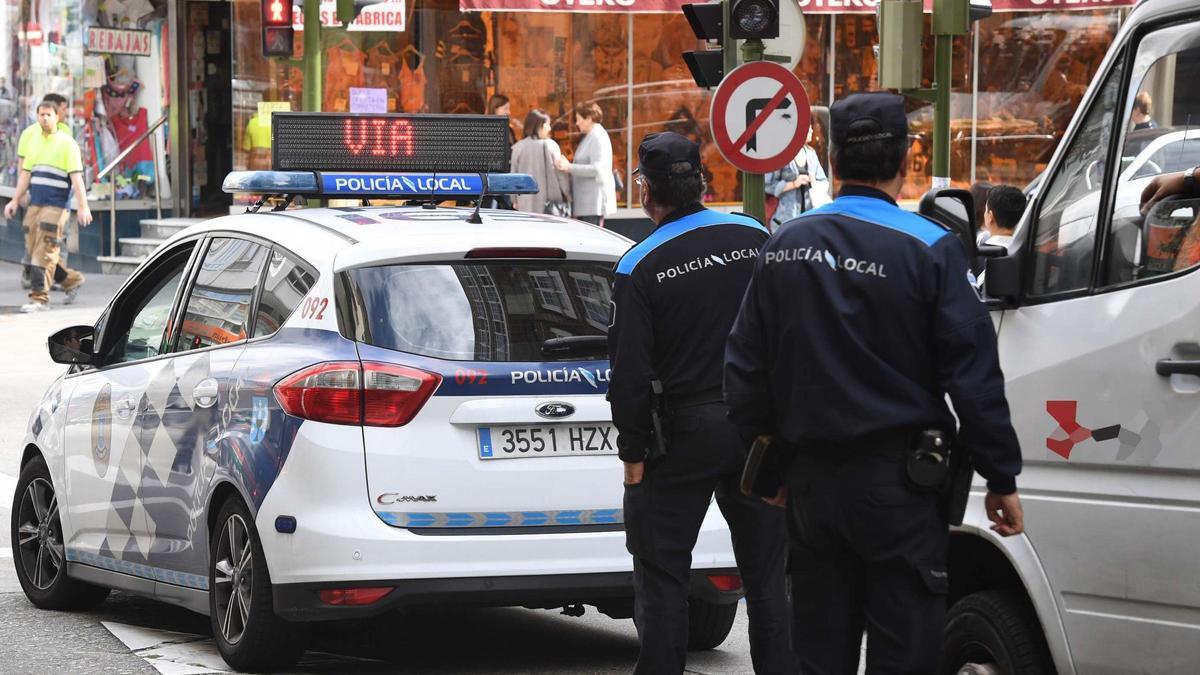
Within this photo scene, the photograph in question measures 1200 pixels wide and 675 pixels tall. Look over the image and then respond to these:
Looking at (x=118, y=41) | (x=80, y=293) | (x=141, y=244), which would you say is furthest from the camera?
(x=118, y=41)

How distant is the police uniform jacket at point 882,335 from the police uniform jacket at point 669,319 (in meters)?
1.07

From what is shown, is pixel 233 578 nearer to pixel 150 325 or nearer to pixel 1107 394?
pixel 150 325

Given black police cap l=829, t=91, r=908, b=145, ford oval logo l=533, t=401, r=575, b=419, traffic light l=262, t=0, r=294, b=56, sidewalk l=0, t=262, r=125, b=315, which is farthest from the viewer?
sidewalk l=0, t=262, r=125, b=315

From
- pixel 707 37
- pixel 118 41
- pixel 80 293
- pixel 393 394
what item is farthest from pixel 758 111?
pixel 118 41

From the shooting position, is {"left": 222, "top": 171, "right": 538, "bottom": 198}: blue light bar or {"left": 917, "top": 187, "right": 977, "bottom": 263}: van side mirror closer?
{"left": 917, "top": 187, "right": 977, "bottom": 263}: van side mirror

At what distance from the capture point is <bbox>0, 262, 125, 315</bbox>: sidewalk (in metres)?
20.9

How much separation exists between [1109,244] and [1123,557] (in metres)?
0.73

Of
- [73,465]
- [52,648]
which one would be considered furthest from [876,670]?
[73,465]

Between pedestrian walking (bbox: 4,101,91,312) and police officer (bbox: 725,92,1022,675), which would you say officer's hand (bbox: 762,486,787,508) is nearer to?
police officer (bbox: 725,92,1022,675)

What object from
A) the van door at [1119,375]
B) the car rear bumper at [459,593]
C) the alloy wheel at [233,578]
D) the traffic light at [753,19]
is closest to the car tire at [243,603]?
the alloy wheel at [233,578]

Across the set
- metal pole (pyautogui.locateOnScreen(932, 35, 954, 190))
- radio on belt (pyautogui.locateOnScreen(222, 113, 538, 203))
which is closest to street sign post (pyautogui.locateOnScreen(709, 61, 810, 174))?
metal pole (pyautogui.locateOnScreen(932, 35, 954, 190))

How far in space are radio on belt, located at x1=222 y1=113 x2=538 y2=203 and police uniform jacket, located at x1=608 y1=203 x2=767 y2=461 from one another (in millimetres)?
2104

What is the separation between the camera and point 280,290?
6.75 metres

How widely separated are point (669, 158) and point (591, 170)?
1374cm
